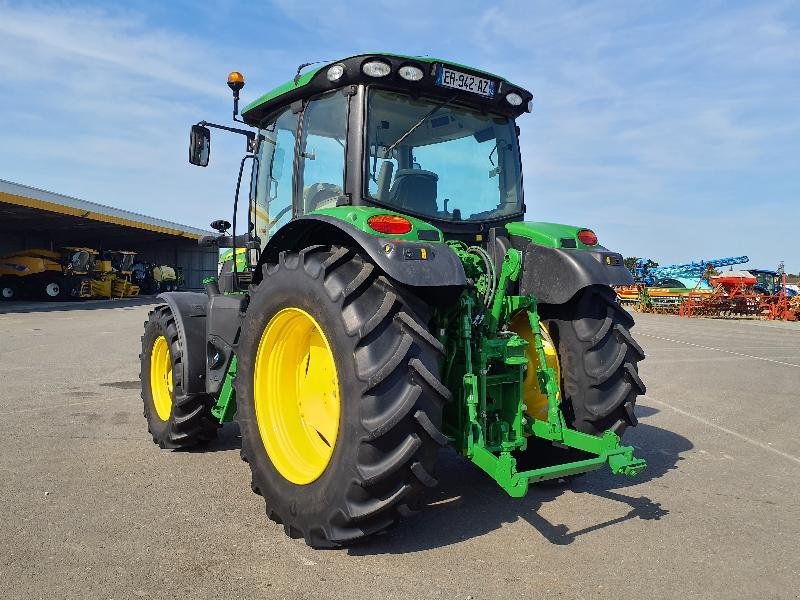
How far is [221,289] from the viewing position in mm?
5180

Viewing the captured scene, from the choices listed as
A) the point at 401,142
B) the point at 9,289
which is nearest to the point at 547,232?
the point at 401,142

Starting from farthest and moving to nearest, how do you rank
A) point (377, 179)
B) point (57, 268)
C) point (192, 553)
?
point (57, 268), point (377, 179), point (192, 553)

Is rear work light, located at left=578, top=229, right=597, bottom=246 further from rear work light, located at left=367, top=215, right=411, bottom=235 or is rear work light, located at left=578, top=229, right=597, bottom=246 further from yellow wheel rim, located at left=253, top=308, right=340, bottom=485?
yellow wheel rim, located at left=253, top=308, right=340, bottom=485

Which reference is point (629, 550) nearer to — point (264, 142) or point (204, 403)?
point (204, 403)

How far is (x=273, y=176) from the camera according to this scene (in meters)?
4.65

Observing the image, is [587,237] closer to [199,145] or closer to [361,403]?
[361,403]

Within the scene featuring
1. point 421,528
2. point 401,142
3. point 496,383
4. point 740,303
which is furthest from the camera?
point 740,303

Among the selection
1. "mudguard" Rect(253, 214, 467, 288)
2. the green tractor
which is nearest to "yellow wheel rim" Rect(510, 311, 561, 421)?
the green tractor

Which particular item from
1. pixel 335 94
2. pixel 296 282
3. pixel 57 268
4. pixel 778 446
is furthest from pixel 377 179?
pixel 57 268

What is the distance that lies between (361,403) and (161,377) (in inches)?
127

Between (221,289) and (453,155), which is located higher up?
(453,155)

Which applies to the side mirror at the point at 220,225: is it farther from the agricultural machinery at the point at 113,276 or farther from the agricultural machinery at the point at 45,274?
the agricultural machinery at the point at 113,276

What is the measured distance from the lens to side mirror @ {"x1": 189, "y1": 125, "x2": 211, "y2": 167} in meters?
4.69

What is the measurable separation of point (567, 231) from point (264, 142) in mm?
2386
